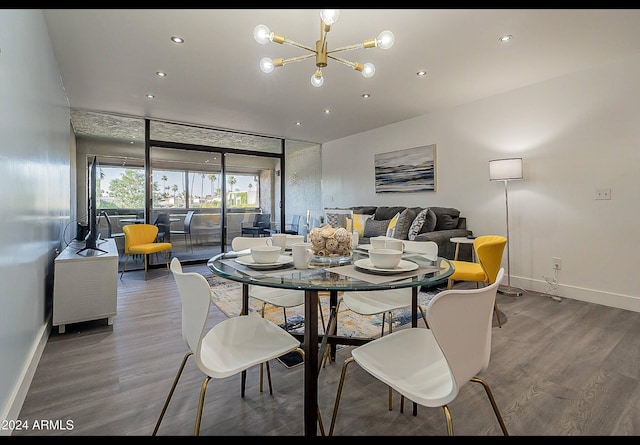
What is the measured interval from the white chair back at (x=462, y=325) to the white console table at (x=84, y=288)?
2741 millimetres

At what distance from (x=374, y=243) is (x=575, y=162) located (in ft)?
9.57

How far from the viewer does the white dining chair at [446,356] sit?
919 millimetres

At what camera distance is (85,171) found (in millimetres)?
6402

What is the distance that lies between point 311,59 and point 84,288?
2.84 m

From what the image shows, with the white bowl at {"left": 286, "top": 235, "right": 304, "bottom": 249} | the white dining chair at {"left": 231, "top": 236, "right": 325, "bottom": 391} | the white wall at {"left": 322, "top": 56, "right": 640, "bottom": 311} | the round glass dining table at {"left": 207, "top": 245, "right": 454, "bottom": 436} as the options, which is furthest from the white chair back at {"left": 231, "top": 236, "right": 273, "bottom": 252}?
the white wall at {"left": 322, "top": 56, "right": 640, "bottom": 311}

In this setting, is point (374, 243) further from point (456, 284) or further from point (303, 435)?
point (456, 284)

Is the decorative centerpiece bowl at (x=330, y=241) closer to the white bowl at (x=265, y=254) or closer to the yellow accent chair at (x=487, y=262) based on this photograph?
the white bowl at (x=265, y=254)

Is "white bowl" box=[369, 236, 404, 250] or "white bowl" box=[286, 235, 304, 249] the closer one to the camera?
"white bowl" box=[369, 236, 404, 250]

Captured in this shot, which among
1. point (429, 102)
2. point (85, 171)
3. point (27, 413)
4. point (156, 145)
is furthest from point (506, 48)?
point (85, 171)

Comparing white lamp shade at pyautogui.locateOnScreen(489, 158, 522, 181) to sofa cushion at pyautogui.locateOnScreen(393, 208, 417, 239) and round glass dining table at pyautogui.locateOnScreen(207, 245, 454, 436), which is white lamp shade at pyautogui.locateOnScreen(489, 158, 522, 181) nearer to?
sofa cushion at pyautogui.locateOnScreen(393, 208, 417, 239)

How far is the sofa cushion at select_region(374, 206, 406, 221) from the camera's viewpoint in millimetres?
4914

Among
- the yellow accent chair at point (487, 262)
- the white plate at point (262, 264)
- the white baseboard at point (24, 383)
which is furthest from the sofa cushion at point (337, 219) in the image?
the white baseboard at point (24, 383)

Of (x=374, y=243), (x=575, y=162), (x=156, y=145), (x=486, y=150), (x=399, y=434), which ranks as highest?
(x=156, y=145)

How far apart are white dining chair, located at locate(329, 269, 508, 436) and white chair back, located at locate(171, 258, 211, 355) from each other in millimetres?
614
